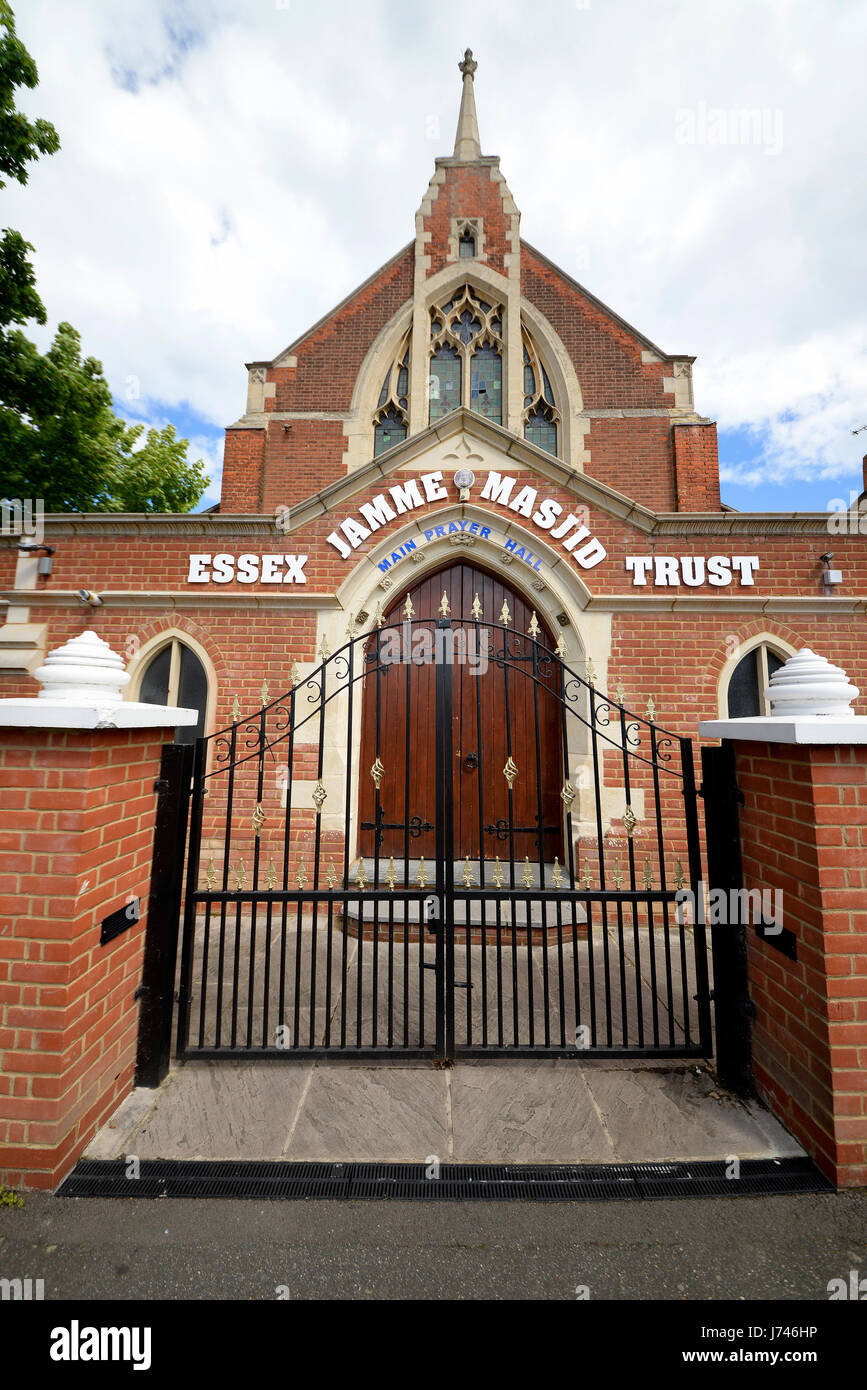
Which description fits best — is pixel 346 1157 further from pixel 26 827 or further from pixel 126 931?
A: pixel 26 827

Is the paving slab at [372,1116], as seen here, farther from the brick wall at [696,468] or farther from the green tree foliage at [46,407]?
the green tree foliage at [46,407]

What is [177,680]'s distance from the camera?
6180 mm

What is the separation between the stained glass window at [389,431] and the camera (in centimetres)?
888

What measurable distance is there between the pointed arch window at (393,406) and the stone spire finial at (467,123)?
380 cm

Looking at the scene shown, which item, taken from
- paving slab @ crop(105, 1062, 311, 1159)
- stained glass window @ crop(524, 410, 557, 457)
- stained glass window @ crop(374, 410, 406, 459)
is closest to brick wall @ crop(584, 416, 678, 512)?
stained glass window @ crop(524, 410, 557, 457)

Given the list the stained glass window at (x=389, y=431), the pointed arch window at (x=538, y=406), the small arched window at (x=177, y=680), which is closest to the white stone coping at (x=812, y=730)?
the small arched window at (x=177, y=680)

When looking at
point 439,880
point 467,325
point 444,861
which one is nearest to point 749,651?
point 444,861

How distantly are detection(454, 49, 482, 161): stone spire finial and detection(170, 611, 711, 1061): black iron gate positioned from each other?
9.61 m

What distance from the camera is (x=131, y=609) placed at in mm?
6203

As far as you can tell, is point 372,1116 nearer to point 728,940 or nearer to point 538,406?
point 728,940

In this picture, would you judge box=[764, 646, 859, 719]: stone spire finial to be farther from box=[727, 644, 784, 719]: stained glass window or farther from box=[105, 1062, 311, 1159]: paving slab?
box=[727, 644, 784, 719]: stained glass window

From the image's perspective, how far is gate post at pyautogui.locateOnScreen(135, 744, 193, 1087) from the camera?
2.68 meters
